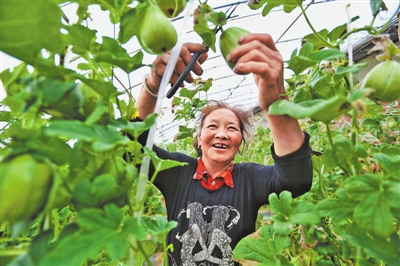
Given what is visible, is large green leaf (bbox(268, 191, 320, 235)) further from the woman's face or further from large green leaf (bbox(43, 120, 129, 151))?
the woman's face

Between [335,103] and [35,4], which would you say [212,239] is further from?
[35,4]

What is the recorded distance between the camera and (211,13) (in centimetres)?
56

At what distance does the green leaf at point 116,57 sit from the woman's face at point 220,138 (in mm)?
999

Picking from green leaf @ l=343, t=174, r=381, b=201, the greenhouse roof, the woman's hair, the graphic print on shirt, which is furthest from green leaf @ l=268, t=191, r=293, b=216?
the greenhouse roof

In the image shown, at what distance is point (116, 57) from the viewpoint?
0.46 meters

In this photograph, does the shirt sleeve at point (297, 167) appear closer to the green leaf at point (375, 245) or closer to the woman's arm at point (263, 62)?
the woman's arm at point (263, 62)

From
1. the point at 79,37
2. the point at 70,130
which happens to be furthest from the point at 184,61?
the point at 70,130

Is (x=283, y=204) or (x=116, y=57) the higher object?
(x=116, y=57)

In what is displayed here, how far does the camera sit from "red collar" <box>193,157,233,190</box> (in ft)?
4.65

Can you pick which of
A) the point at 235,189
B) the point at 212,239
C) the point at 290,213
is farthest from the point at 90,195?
the point at 235,189

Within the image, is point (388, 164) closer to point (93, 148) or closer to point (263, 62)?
point (263, 62)

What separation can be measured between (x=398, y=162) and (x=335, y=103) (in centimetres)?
14

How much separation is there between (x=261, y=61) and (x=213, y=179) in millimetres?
921

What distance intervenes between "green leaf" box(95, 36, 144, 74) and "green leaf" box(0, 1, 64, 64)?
0.08 metres
